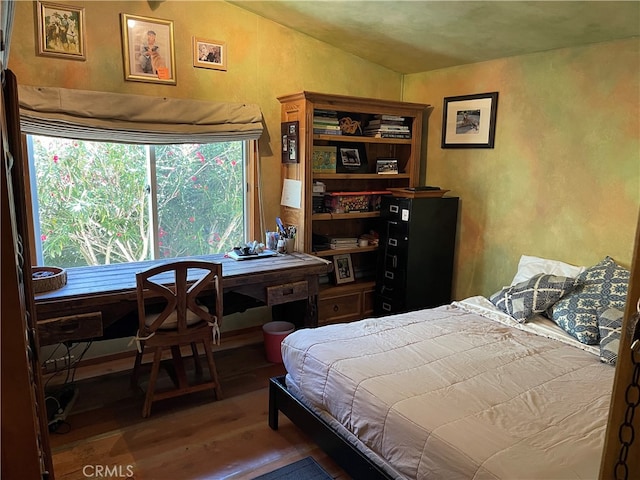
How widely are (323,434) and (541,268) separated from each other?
1878mm

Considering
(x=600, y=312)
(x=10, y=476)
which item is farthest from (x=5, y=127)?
(x=600, y=312)

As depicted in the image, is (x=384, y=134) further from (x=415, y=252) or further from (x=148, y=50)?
(x=148, y=50)

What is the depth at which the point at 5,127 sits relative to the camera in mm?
890

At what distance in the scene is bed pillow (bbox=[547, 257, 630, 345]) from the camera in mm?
2361

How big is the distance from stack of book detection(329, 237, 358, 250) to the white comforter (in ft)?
3.93

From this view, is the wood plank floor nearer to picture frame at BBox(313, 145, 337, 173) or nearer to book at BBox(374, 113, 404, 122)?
picture frame at BBox(313, 145, 337, 173)

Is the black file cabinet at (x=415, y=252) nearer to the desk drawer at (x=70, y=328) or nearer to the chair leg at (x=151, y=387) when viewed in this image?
the chair leg at (x=151, y=387)

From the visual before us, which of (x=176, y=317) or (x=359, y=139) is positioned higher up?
(x=359, y=139)

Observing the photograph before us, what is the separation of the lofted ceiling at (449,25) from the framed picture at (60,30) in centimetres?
103

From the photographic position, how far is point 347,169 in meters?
3.82

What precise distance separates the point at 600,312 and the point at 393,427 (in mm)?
1389

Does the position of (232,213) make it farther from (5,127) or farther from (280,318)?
(5,127)

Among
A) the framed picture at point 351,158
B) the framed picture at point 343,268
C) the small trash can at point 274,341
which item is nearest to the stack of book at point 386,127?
the framed picture at point 351,158
